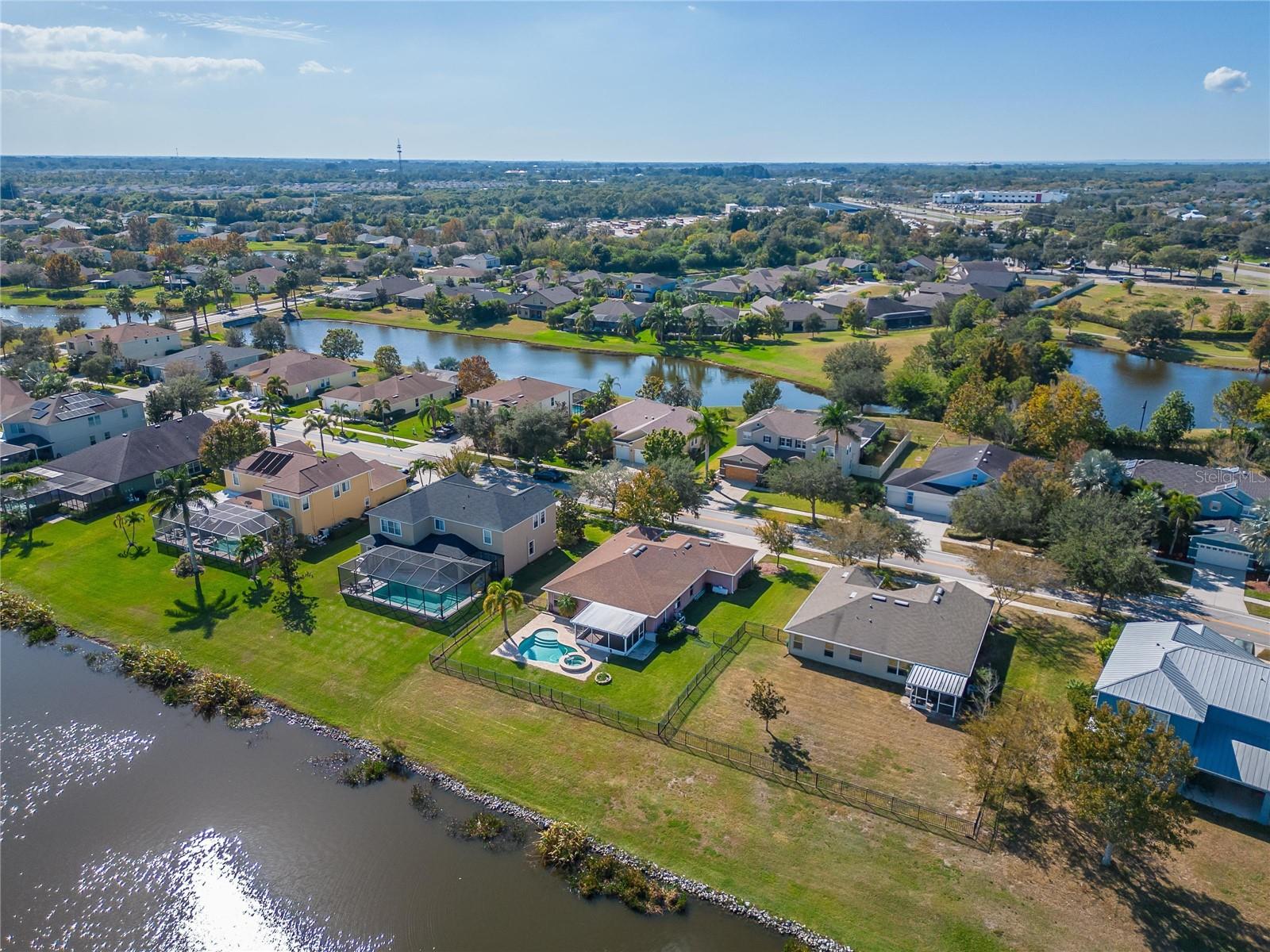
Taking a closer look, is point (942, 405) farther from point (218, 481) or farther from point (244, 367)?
point (244, 367)

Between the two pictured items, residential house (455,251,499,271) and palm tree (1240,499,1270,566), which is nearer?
palm tree (1240,499,1270,566)

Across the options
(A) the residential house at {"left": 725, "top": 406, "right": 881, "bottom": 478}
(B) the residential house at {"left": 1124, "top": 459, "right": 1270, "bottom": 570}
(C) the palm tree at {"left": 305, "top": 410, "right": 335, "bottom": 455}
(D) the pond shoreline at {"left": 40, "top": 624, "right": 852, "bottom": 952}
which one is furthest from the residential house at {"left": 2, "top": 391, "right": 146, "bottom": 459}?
(B) the residential house at {"left": 1124, "top": 459, "right": 1270, "bottom": 570}

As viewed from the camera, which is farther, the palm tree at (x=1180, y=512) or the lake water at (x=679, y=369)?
the lake water at (x=679, y=369)

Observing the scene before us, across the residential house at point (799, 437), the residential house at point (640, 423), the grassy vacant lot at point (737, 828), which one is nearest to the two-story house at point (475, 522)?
the grassy vacant lot at point (737, 828)

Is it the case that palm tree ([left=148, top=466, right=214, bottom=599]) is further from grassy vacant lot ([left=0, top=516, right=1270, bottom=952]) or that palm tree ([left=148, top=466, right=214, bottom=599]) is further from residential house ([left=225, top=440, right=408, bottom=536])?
grassy vacant lot ([left=0, top=516, right=1270, bottom=952])

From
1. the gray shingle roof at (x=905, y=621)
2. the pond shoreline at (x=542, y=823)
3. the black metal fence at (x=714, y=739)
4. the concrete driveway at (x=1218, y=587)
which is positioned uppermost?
the gray shingle roof at (x=905, y=621)

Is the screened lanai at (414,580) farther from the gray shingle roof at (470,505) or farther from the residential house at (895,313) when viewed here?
the residential house at (895,313)
